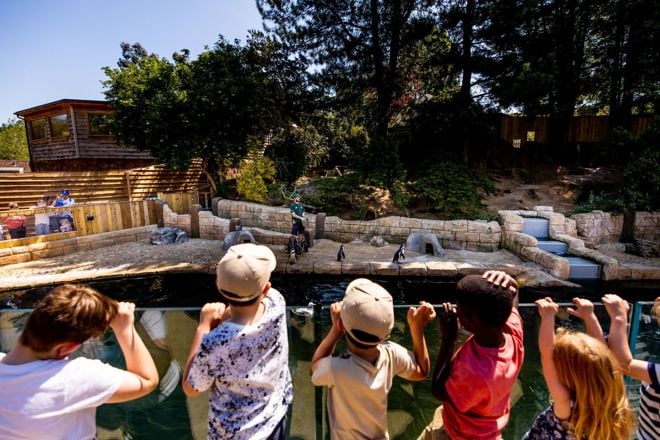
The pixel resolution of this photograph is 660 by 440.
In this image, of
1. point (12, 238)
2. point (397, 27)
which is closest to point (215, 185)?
point (12, 238)

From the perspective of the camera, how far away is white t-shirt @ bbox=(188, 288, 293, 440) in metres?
1.22

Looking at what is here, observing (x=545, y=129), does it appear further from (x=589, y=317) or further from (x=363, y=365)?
(x=363, y=365)

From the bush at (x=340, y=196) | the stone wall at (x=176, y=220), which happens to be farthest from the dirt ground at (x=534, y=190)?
the stone wall at (x=176, y=220)

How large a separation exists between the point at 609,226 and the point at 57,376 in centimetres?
1150

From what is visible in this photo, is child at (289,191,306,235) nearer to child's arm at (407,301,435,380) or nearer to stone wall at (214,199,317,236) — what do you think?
stone wall at (214,199,317,236)

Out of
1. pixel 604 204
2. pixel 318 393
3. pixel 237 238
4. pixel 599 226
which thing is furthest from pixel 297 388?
pixel 604 204

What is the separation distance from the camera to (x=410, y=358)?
4.54 ft

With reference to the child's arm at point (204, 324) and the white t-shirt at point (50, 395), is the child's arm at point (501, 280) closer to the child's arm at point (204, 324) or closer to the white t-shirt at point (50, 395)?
the child's arm at point (204, 324)

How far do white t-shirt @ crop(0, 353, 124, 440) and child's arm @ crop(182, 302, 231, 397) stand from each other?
9.2 inches

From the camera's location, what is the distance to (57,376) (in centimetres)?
104

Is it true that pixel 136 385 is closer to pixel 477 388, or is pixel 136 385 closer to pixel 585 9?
pixel 477 388

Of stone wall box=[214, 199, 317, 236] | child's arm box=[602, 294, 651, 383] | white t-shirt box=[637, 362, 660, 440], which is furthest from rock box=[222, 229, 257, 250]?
white t-shirt box=[637, 362, 660, 440]

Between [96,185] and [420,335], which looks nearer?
[420,335]

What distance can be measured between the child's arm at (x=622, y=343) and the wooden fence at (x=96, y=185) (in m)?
12.1
